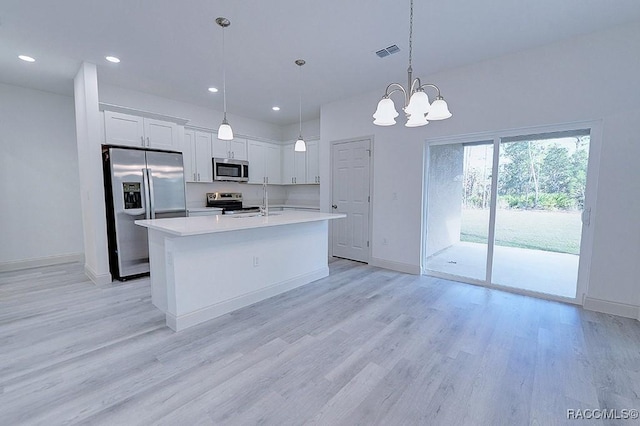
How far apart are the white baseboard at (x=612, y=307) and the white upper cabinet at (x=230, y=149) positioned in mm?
5844

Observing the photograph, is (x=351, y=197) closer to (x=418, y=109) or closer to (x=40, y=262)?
(x=418, y=109)

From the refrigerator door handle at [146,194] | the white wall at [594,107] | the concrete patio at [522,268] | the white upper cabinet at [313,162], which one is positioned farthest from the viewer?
the white upper cabinet at [313,162]

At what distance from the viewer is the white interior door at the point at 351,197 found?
4.73 meters

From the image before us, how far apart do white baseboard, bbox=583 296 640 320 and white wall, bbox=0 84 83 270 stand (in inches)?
298

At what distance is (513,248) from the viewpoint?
3666mm

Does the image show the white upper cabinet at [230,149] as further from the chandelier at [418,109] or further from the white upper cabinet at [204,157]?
the chandelier at [418,109]

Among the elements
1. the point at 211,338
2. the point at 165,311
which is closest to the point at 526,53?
the point at 211,338

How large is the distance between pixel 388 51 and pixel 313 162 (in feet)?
9.94

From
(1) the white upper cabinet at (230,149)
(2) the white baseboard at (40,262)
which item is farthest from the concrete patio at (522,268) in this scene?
(2) the white baseboard at (40,262)

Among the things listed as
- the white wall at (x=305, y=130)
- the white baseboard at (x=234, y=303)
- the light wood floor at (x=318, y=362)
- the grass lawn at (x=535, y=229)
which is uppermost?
the white wall at (x=305, y=130)

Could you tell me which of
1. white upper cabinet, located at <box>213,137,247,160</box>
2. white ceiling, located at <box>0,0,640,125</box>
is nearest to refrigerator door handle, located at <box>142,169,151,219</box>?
white ceiling, located at <box>0,0,640,125</box>

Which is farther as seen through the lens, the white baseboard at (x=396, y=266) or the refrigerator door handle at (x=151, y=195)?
the white baseboard at (x=396, y=266)

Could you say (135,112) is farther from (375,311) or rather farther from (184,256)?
(375,311)

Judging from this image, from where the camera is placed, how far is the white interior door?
473cm
